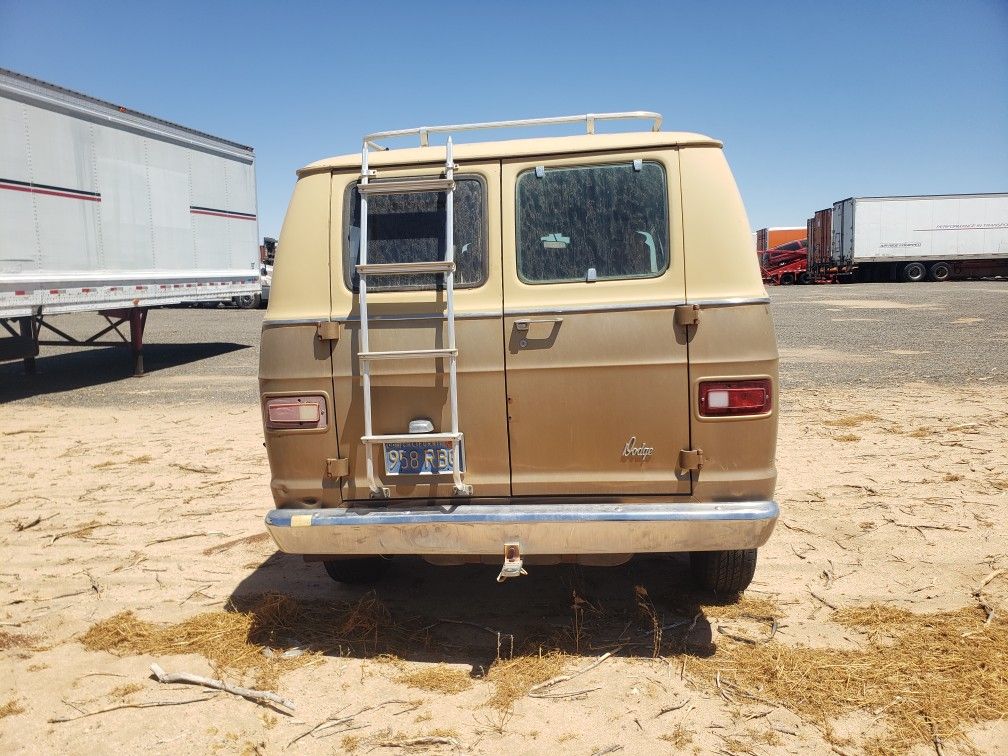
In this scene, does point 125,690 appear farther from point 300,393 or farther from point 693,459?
point 693,459

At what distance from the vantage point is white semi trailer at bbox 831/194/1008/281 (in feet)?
110

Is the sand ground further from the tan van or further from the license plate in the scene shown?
the license plate

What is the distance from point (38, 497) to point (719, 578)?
553 cm

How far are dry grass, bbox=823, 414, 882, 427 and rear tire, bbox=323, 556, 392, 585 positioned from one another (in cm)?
543

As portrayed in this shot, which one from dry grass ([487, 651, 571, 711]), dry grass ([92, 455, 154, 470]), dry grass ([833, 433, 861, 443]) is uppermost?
dry grass ([833, 433, 861, 443])

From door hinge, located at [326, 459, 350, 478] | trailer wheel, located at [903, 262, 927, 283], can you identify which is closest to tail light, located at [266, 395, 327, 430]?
door hinge, located at [326, 459, 350, 478]

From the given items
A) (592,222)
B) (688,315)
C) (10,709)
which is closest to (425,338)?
(592,222)

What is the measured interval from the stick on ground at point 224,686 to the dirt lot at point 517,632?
0.04m

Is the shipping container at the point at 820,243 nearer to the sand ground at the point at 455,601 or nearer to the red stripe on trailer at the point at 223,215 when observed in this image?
the red stripe on trailer at the point at 223,215

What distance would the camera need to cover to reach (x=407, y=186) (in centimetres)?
352

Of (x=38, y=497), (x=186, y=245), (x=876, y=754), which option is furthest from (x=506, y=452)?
(x=186, y=245)

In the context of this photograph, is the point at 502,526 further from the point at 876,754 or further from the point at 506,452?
the point at 876,754

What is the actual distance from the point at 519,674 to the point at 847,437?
5.24 m

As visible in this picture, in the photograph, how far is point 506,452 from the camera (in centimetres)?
349
